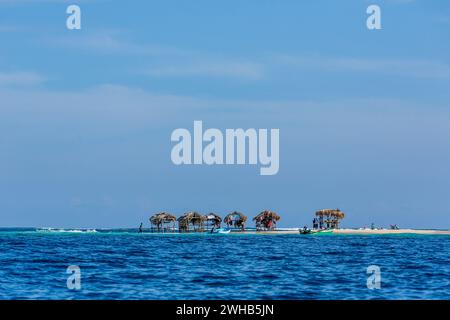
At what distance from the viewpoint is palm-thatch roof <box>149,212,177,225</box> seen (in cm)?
15812

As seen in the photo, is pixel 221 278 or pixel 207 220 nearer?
pixel 221 278

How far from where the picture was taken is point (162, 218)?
158 meters

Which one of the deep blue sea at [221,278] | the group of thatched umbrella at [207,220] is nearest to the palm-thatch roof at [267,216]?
the group of thatched umbrella at [207,220]

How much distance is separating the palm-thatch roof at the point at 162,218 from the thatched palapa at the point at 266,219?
60.8ft

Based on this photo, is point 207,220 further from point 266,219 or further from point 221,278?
point 221,278

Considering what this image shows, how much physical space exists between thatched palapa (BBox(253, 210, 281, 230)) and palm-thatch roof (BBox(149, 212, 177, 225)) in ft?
60.8

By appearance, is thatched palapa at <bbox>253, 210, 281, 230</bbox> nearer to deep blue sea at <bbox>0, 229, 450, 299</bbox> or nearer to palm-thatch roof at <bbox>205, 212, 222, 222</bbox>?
palm-thatch roof at <bbox>205, 212, 222, 222</bbox>

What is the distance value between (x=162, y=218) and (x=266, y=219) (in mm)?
22988

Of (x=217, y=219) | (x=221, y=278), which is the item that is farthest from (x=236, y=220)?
(x=221, y=278)

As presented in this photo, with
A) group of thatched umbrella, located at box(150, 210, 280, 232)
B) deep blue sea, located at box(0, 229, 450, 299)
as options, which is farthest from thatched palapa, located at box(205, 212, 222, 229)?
deep blue sea, located at box(0, 229, 450, 299)
